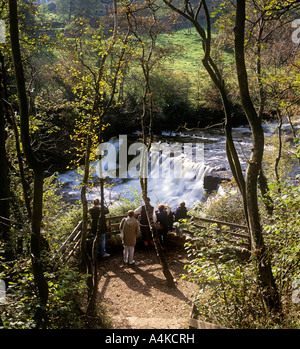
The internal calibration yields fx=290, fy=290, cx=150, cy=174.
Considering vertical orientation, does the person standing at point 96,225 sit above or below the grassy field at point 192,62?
below

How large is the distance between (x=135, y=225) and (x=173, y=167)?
13195 millimetres

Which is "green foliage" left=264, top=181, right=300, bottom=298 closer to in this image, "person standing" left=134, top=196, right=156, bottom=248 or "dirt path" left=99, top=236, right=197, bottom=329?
→ "dirt path" left=99, top=236, right=197, bottom=329

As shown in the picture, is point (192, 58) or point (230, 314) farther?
point (192, 58)

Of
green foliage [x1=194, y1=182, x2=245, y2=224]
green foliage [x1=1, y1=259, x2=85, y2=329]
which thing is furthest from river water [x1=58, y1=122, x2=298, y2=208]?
green foliage [x1=1, y1=259, x2=85, y2=329]

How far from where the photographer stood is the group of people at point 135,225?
8688 millimetres

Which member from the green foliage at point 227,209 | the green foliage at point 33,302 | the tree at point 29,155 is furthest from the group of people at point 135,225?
the tree at point 29,155

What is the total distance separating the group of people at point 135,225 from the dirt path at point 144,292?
1.28 ft

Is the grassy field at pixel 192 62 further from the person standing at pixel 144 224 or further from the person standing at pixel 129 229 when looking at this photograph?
the person standing at pixel 129 229

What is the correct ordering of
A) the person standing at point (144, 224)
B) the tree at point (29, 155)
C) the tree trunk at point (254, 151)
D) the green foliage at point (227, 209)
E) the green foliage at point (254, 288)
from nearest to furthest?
the green foliage at point (254, 288) < the tree at point (29, 155) < the tree trunk at point (254, 151) < the person standing at point (144, 224) < the green foliage at point (227, 209)

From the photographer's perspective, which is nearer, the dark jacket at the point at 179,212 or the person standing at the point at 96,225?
the person standing at the point at 96,225
